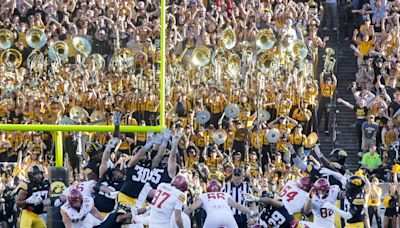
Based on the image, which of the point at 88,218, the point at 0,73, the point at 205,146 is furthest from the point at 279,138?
the point at 88,218

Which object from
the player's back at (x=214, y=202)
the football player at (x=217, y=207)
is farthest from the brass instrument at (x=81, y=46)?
the player's back at (x=214, y=202)

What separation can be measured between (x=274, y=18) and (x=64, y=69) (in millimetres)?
4095

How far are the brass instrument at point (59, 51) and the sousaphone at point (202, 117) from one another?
2.73m

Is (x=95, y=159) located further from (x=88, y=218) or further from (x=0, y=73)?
(x=0, y=73)

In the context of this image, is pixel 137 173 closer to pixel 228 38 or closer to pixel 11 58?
pixel 11 58

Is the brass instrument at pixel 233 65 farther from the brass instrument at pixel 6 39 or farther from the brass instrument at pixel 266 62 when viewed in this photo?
the brass instrument at pixel 6 39

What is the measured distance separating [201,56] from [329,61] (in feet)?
7.70

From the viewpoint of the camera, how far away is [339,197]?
1803cm

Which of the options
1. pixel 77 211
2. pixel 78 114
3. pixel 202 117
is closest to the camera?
pixel 77 211

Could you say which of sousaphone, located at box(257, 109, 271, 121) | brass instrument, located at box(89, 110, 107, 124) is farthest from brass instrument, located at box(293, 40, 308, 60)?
brass instrument, located at box(89, 110, 107, 124)

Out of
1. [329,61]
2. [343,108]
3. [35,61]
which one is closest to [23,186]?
[35,61]

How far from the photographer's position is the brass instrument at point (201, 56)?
24.4 meters

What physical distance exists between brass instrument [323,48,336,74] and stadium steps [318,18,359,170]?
12 cm

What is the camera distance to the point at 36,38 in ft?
80.4
